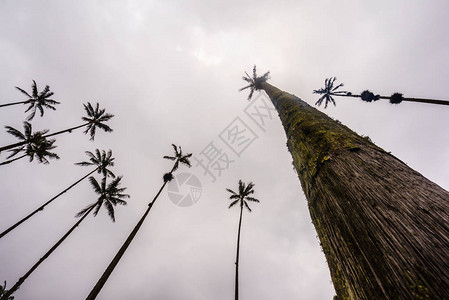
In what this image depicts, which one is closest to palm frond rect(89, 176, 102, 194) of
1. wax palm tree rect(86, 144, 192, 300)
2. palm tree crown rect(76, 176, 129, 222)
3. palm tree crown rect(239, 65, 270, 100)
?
palm tree crown rect(76, 176, 129, 222)

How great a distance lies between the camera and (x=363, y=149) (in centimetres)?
180

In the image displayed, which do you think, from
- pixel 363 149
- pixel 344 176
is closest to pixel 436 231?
pixel 344 176

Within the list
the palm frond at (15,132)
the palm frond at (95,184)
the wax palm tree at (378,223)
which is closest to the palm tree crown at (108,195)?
the palm frond at (95,184)

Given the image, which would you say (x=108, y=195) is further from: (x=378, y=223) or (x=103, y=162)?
(x=378, y=223)

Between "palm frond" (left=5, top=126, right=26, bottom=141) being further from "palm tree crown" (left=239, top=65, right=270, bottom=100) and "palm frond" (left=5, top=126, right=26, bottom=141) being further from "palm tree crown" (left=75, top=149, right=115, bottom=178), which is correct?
"palm tree crown" (left=239, top=65, right=270, bottom=100)

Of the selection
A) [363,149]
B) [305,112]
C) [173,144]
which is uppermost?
[173,144]

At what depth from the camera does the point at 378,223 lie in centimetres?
117

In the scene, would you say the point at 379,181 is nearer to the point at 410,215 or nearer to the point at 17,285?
the point at 410,215

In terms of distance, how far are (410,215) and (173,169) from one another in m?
21.7

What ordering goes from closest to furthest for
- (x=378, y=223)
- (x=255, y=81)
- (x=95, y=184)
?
(x=378, y=223)
(x=255, y=81)
(x=95, y=184)

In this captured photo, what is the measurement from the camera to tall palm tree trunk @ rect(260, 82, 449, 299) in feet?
2.82

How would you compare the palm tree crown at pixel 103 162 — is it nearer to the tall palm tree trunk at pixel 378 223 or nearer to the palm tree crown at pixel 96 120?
the palm tree crown at pixel 96 120

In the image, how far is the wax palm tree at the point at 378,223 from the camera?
0.86 m

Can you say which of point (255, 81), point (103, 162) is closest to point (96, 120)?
point (103, 162)
